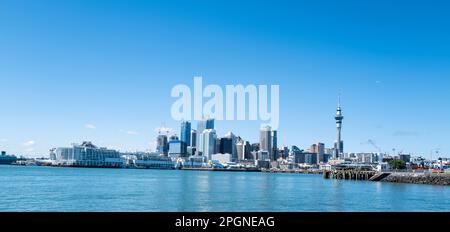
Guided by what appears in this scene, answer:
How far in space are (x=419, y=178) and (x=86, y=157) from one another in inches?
4554

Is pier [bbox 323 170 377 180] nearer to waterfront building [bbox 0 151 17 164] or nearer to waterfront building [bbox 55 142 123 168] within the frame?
waterfront building [bbox 55 142 123 168]

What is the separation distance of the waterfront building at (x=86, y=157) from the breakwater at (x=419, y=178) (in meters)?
108

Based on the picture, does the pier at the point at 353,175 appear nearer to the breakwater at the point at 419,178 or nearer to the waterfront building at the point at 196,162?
the breakwater at the point at 419,178

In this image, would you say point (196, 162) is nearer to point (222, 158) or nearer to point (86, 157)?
point (222, 158)

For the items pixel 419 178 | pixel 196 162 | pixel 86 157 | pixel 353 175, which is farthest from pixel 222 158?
pixel 419 178

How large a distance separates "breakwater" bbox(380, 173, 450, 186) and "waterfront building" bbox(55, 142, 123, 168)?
4246 inches

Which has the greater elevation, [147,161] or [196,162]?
[147,161]

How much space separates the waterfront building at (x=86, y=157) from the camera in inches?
5837

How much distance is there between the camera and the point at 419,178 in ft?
192
